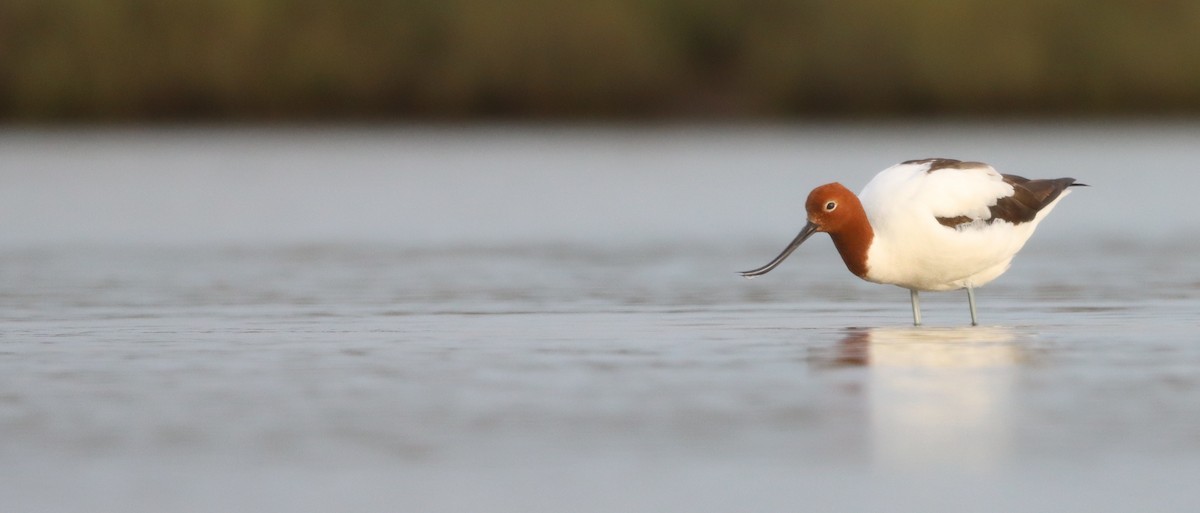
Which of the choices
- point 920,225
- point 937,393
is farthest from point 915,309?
point 937,393

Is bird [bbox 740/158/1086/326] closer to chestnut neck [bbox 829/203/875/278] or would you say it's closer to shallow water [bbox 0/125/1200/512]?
chestnut neck [bbox 829/203/875/278]

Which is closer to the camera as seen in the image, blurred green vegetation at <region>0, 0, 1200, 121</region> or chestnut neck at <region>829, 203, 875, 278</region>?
chestnut neck at <region>829, 203, 875, 278</region>

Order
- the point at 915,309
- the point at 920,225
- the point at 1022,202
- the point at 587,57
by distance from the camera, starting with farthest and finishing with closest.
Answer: the point at 587,57 < the point at 1022,202 < the point at 915,309 < the point at 920,225

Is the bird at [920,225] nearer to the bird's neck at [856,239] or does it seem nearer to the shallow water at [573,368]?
the bird's neck at [856,239]

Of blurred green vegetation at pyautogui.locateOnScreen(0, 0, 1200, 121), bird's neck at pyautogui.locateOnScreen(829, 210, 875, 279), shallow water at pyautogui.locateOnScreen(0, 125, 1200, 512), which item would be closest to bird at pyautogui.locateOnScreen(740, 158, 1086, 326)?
bird's neck at pyautogui.locateOnScreen(829, 210, 875, 279)

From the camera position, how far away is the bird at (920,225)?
10.0m

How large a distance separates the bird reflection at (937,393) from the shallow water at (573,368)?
23 mm

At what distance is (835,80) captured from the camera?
39031 millimetres

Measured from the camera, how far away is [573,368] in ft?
27.9

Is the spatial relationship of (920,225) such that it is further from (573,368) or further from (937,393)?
(937,393)

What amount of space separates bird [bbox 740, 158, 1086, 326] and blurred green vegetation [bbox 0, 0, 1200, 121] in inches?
1115

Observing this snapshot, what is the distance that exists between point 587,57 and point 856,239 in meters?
29.5

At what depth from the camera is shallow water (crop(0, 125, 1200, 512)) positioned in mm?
6238

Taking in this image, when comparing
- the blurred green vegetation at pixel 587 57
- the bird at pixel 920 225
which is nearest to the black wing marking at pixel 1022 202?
the bird at pixel 920 225
